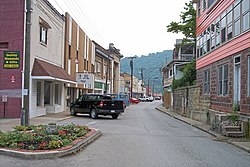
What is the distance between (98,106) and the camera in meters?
25.6

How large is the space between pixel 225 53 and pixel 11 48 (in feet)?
42.6

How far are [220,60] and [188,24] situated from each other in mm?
19022

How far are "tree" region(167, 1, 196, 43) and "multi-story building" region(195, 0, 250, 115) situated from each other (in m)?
12.4

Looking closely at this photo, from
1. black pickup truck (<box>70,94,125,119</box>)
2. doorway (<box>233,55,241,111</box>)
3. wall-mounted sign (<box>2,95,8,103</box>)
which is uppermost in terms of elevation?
doorway (<box>233,55,241,111</box>)

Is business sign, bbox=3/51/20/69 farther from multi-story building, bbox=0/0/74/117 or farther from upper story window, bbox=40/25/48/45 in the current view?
upper story window, bbox=40/25/48/45

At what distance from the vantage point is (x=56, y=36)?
1174 inches

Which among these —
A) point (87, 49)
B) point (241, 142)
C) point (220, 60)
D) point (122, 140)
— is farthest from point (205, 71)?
point (87, 49)

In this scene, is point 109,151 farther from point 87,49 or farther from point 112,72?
point 112,72

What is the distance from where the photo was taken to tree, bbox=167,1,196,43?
39.2m

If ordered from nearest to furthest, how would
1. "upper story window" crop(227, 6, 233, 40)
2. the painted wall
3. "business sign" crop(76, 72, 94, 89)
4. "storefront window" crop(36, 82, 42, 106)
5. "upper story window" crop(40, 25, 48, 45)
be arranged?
"upper story window" crop(227, 6, 233, 40)
the painted wall
"upper story window" crop(40, 25, 48, 45)
"storefront window" crop(36, 82, 42, 106)
"business sign" crop(76, 72, 94, 89)

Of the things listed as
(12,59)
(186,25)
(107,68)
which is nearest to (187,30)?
(186,25)

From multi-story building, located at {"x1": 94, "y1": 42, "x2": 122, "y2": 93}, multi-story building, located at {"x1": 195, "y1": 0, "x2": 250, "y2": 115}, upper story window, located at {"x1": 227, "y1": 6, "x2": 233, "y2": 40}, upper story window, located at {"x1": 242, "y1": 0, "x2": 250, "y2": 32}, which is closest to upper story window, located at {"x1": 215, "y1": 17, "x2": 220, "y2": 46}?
multi-story building, located at {"x1": 195, "y1": 0, "x2": 250, "y2": 115}

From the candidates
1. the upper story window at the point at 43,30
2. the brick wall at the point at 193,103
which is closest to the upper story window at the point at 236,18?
the brick wall at the point at 193,103

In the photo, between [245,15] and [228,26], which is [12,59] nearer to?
[245,15]
